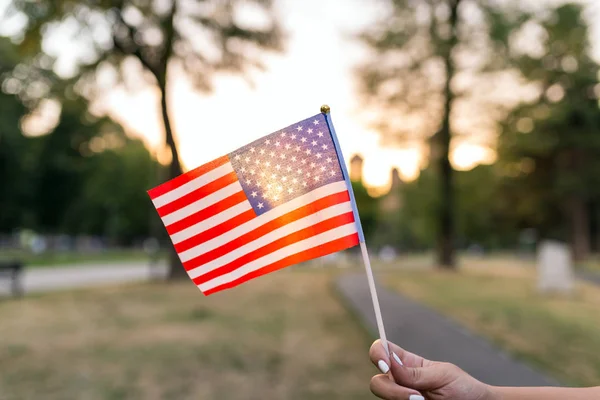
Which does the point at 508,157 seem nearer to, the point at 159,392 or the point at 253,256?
the point at 159,392

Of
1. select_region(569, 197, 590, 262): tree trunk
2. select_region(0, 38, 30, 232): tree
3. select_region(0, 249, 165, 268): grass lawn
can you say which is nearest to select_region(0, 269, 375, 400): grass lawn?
select_region(0, 249, 165, 268): grass lawn

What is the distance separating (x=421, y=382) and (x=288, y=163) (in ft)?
3.57

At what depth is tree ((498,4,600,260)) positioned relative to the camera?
26.0 m

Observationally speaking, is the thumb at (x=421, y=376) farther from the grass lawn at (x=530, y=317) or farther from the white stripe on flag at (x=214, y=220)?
the grass lawn at (x=530, y=317)

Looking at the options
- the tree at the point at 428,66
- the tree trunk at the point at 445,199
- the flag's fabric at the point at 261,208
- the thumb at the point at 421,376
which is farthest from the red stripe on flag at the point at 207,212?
the tree trunk at the point at 445,199

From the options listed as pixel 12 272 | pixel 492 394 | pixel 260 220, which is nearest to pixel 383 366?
pixel 492 394

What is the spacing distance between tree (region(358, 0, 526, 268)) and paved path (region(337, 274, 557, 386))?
12.5 meters

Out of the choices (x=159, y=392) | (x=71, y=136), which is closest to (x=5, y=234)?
(x=71, y=136)

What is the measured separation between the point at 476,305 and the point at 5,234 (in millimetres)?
45200

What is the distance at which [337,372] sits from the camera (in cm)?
706

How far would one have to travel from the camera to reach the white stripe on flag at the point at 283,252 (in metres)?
2.56

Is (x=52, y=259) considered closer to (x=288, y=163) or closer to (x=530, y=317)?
(x=530, y=317)

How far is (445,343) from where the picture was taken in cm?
872

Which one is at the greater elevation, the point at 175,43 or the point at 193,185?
the point at 175,43
